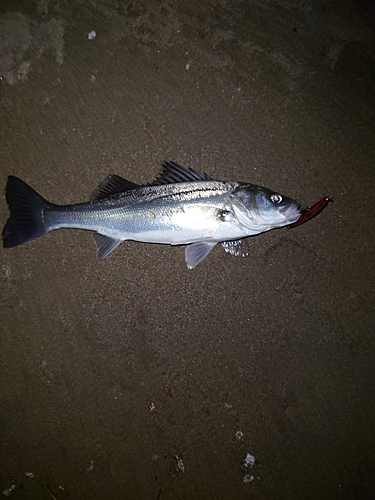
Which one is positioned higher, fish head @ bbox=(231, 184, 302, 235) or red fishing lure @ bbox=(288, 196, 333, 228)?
fish head @ bbox=(231, 184, 302, 235)

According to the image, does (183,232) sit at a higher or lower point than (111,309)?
higher

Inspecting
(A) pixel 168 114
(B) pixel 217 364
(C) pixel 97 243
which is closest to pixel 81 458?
(B) pixel 217 364

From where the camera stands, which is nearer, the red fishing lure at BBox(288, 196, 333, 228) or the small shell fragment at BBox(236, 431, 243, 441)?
the red fishing lure at BBox(288, 196, 333, 228)

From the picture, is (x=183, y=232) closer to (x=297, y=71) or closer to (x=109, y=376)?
(x=109, y=376)

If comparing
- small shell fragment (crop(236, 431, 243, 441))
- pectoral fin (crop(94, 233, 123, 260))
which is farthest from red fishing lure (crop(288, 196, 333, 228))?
small shell fragment (crop(236, 431, 243, 441))

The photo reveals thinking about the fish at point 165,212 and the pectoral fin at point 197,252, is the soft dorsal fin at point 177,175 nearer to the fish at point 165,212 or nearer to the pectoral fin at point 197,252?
the fish at point 165,212

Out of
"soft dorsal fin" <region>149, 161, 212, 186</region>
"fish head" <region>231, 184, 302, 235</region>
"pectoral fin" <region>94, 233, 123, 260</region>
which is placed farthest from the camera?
"pectoral fin" <region>94, 233, 123, 260</region>

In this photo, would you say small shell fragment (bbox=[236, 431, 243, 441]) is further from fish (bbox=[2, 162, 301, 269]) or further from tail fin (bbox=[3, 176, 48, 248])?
tail fin (bbox=[3, 176, 48, 248])

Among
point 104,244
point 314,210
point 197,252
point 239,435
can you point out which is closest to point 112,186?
point 104,244
